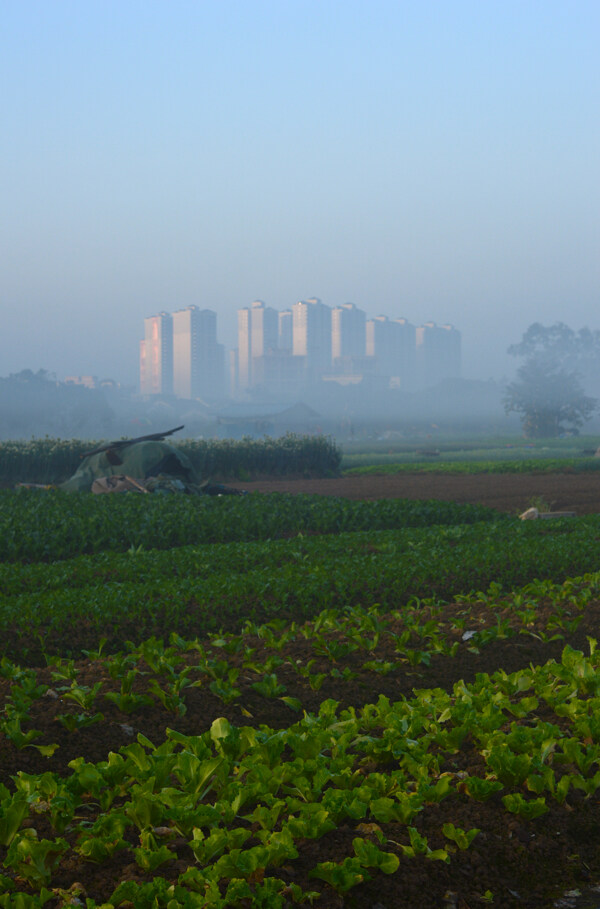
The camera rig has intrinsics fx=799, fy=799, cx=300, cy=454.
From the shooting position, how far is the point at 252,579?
31.9 feet

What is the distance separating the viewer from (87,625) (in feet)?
26.9

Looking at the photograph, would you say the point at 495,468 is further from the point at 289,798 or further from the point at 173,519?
the point at 289,798

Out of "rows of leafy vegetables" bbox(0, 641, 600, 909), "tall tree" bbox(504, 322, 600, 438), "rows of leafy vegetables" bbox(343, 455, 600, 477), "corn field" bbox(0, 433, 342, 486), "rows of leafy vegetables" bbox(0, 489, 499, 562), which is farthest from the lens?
"tall tree" bbox(504, 322, 600, 438)

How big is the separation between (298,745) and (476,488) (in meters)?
22.4

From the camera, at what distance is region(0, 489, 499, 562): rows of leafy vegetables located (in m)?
13.8

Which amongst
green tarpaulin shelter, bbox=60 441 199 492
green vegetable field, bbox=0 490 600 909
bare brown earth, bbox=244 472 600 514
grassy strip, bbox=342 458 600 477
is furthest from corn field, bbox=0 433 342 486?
green vegetable field, bbox=0 490 600 909

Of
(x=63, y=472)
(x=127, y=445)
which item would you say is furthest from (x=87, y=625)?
(x=63, y=472)

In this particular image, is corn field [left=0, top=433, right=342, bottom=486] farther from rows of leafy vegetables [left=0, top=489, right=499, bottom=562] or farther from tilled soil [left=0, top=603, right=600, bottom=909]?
tilled soil [left=0, top=603, right=600, bottom=909]

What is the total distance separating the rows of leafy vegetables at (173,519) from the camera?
1379cm

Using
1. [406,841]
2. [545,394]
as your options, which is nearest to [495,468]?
[406,841]

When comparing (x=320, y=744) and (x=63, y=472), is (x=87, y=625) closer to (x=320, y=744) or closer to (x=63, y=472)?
(x=320, y=744)

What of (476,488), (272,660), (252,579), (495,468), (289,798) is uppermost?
A: (289,798)

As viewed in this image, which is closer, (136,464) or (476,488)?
(136,464)

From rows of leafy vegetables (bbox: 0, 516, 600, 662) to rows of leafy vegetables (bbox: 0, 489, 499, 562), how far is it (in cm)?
210
